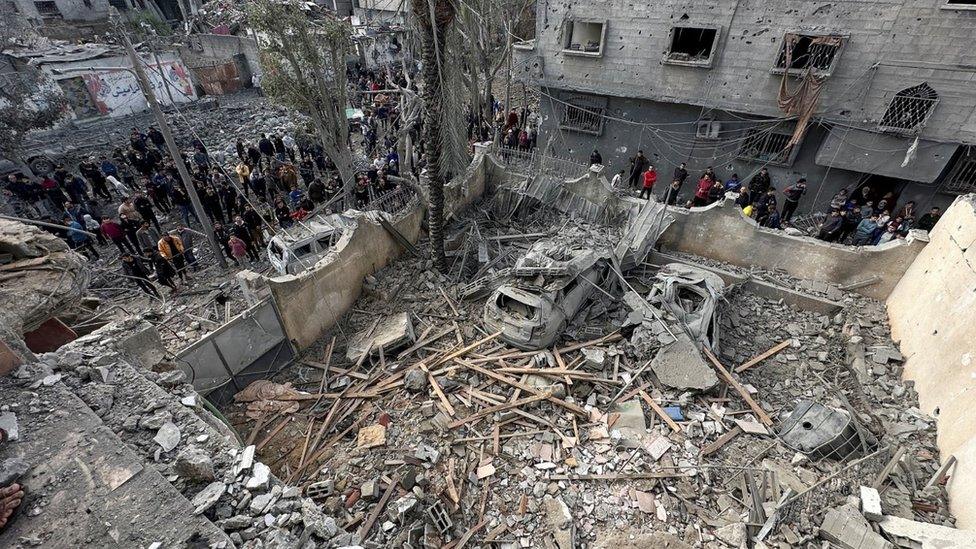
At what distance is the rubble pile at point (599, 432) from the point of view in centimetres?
660

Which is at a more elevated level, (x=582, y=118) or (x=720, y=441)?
(x=582, y=118)

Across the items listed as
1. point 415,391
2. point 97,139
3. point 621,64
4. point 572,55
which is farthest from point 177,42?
point 415,391

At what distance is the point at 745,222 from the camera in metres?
11.1

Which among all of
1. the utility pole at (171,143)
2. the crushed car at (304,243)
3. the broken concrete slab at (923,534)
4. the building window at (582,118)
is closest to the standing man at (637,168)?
the building window at (582,118)

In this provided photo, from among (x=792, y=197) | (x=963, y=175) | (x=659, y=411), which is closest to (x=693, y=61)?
(x=792, y=197)

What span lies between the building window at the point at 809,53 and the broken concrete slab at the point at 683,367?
10.6 m

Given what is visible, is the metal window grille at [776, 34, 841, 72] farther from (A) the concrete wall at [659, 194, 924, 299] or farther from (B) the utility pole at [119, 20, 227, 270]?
(B) the utility pole at [119, 20, 227, 270]

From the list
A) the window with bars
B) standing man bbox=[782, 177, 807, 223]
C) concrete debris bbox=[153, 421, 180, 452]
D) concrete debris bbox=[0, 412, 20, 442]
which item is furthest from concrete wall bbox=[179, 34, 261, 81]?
the window with bars

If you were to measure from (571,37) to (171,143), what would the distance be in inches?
553

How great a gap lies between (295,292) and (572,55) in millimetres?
13702

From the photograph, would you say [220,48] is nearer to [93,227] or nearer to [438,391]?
[93,227]

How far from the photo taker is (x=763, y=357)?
30.5ft

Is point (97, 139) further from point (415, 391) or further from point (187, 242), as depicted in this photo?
point (415, 391)

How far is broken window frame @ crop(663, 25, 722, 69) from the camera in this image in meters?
14.2
